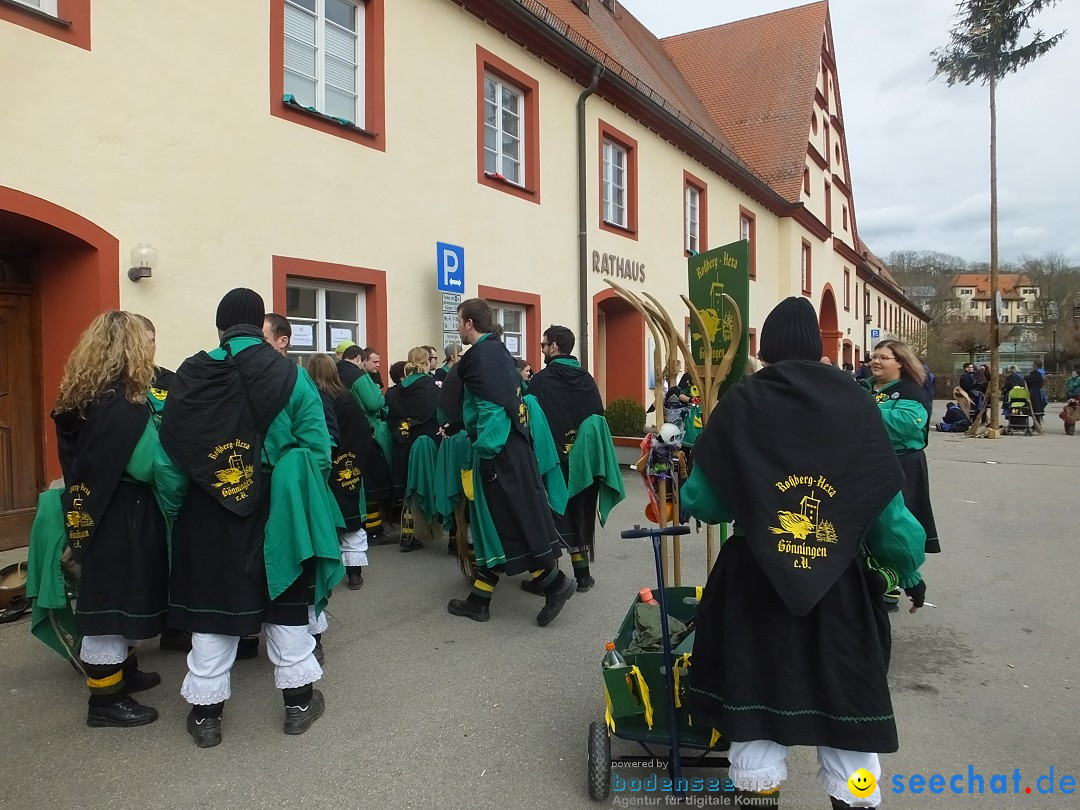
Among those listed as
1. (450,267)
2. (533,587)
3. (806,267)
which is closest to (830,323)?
(806,267)

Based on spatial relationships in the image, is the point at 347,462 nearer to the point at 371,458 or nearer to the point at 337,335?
the point at 371,458

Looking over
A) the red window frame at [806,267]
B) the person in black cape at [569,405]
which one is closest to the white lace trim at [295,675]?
the person in black cape at [569,405]

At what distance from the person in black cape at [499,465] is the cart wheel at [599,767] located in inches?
71.4

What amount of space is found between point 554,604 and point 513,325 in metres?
6.77

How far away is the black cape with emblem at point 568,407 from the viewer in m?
5.75

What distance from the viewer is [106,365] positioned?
11.1 ft

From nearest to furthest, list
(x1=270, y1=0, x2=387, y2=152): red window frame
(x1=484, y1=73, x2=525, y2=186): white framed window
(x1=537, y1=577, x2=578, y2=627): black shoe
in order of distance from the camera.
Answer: (x1=537, y1=577, x2=578, y2=627): black shoe < (x1=270, y1=0, x2=387, y2=152): red window frame < (x1=484, y1=73, x2=525, y2=186): white framed window

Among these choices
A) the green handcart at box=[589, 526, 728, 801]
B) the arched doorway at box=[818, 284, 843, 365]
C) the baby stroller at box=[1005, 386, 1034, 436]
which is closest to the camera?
the green handcart at box=[589, 526, 728, 801]

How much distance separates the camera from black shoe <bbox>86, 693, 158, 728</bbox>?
349 centimetres

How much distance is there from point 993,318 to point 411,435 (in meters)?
16.4

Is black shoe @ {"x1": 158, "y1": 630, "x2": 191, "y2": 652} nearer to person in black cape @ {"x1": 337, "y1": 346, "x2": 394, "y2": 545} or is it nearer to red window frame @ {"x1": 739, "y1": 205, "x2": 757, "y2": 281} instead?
person in black cape @ {"x1": 337, "y1": 346, "x2": 394, "y2": 545}

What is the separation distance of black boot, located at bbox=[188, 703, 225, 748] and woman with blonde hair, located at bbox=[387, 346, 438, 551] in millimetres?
3657

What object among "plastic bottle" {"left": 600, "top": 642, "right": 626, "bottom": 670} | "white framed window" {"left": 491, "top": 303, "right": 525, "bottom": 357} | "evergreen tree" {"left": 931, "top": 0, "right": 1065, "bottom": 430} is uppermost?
"evergreen tree" {"left": 931, "top": 0, "right": 1065, "bottom": 430}

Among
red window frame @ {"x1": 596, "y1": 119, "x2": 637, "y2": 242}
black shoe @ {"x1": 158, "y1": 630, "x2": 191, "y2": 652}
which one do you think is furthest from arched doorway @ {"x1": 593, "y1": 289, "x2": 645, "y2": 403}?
black shoe @ {"x1": 158, "y1": 630, "x2": 191, "y2": 652}
